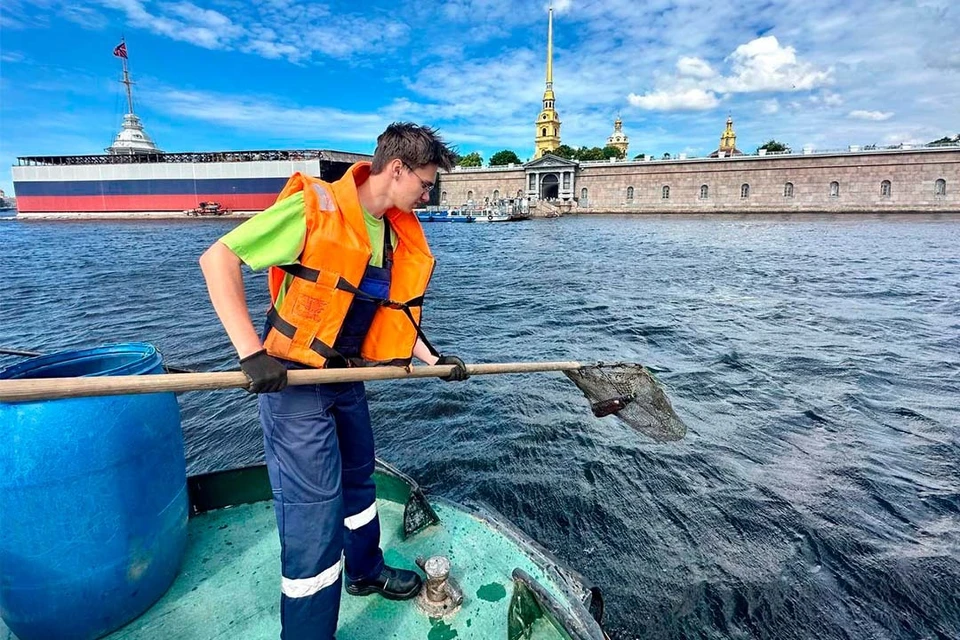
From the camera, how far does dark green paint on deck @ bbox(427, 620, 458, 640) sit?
7.44ft

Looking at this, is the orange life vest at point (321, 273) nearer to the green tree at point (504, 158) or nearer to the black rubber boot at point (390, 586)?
the black rubber boot at point (390, 586)

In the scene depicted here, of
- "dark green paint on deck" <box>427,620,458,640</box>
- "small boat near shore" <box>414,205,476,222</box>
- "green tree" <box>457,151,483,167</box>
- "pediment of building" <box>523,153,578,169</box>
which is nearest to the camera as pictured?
"dark green paint on deck" <box>427,620,458,640</box>

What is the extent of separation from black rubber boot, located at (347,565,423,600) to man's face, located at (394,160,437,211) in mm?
1840

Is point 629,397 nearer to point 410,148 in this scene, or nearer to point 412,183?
point 412,183

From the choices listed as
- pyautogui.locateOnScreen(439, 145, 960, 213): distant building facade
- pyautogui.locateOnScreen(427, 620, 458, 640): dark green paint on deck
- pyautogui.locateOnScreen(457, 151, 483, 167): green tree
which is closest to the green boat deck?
pyautogui.locateOnScreen(427, 620, 458, 640): dark green paint on deck

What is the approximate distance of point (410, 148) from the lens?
2135mm

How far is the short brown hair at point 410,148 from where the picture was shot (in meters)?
Answer: 2.14

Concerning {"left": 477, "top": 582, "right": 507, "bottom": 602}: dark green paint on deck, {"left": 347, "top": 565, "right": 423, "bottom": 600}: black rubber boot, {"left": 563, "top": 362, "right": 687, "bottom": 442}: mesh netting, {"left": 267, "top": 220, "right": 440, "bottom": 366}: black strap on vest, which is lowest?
{"left": 477, "top": 582, "right": 507, "bottom": 602}: dark green paint on deck

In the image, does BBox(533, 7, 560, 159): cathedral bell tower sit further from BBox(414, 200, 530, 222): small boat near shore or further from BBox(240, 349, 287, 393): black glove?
BBox(240, 349, 287, 393): black glove

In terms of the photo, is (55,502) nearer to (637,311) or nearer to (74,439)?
(74,439)

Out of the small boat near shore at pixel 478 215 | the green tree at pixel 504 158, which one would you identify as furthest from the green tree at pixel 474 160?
the small boat near shore at pixel 478 215

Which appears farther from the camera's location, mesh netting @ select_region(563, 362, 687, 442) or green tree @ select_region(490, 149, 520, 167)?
green tree @ select_region(490, 149, 520, 167)

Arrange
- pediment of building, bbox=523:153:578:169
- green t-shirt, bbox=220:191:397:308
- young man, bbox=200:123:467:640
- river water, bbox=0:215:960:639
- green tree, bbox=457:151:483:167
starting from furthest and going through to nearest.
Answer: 1. green tree, bbox=457:151:483:167
2. pediment of building, bbox=523:153:578:169
3. river water, bbox=0:215:960:639
4. young man, bbox=200:123:467:640
5. green t-shirt, bbox=220:191:397:308

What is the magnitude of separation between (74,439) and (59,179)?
260 ft
